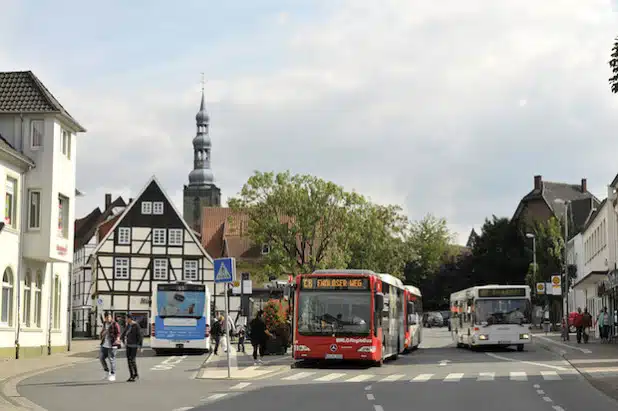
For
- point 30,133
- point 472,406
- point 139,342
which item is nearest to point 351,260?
point 30,133

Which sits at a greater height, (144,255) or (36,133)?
(36,133)

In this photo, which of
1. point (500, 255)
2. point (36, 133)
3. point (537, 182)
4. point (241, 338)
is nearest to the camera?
point (36, 133)

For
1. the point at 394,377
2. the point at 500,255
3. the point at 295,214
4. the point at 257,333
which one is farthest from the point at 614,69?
the point at 500,255

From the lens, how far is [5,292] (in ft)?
126

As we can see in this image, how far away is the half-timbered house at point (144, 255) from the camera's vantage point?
259 feet

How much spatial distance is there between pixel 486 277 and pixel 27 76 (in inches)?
2540

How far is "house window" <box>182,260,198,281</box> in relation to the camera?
8112 cm

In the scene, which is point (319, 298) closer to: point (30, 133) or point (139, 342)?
point (139, 342)

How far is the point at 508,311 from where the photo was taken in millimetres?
42125

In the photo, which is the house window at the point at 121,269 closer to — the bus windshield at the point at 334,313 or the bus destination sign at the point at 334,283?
the bus destination sign at the point at 334,283

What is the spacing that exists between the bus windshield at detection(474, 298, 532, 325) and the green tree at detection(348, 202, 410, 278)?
29251 mm

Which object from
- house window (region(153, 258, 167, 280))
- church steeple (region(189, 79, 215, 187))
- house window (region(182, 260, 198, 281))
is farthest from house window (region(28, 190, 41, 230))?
church steeple (region(189, 79, 215, 187))

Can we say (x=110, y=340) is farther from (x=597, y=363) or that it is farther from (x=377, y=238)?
(x=377, y=238)

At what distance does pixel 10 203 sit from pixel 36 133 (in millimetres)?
3122
